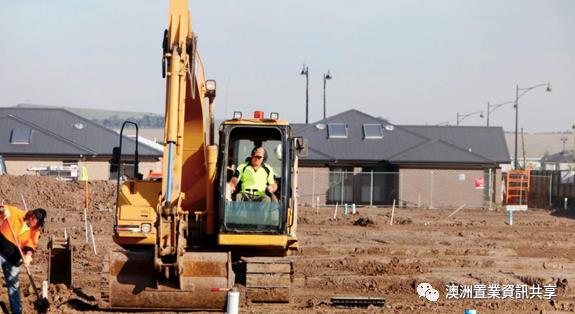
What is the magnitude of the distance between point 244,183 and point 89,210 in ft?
88.9

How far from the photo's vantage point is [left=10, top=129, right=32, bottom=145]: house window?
186ft

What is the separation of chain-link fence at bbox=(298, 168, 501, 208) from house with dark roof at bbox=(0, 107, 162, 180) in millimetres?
9624

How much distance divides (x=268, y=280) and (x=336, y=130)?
4275 centimetres

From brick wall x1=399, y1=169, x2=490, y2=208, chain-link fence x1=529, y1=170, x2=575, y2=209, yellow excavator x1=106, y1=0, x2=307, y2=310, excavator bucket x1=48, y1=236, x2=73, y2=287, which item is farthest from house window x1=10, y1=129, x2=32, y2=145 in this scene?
yellow excavator x1=106, y1=0, x2=307, y2=310

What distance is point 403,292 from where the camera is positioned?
65.4ft

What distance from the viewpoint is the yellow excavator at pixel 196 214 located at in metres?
13.5

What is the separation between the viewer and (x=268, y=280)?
15.5m

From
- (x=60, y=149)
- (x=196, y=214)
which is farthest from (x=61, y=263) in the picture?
(x=60, y=149)

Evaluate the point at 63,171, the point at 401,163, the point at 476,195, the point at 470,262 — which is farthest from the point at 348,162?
the point at 470,262

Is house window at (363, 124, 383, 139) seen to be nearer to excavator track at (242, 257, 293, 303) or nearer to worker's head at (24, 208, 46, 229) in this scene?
excavator track at (242, 257, 293, 303)

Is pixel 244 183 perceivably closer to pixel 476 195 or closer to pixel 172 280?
pixel 172 280

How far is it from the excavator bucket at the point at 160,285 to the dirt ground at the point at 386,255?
872mm

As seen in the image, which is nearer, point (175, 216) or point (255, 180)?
point (175, 216)

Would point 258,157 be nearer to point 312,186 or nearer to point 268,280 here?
point 268,280
